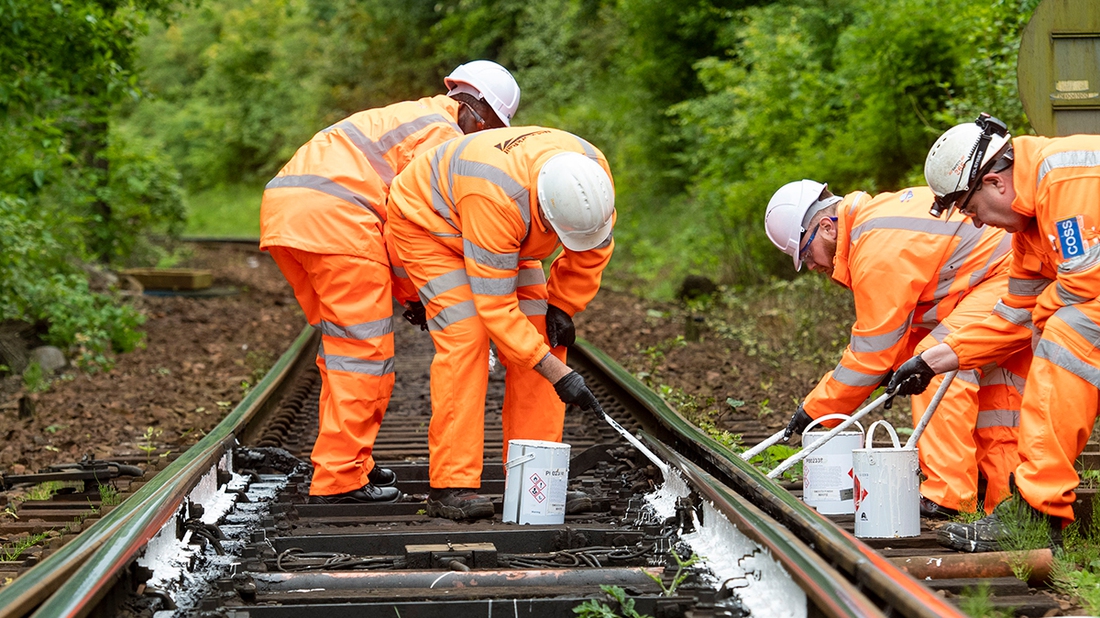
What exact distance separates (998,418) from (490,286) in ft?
6.91

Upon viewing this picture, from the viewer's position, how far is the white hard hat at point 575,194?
13.1 feet

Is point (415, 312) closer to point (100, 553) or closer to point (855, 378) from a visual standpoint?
point (855, 378)

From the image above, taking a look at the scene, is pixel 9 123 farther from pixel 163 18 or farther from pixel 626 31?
pixel 626 31

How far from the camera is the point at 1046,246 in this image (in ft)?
12.0

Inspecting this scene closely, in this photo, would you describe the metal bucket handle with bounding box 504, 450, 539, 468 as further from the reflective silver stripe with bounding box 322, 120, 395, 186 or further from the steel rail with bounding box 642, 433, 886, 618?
the reflective silver stripe with bounding box 322, 120, 395, 186

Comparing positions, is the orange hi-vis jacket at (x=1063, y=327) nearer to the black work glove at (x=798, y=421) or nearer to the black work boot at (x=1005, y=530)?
the black work boot at (x=1005, y=530)

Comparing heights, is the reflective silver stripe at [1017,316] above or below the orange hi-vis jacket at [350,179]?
below

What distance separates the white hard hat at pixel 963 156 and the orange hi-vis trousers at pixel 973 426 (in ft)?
2.64

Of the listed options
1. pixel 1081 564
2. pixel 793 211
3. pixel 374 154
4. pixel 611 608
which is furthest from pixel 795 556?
pixel 374 154

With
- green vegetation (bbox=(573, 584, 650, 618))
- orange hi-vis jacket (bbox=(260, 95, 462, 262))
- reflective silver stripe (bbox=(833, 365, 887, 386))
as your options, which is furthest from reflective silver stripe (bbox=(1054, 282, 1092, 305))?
orange hi-vis jacket (bbox=(260, 95, 462, 262))

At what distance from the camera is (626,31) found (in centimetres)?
2097

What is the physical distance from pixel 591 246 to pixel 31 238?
689cm

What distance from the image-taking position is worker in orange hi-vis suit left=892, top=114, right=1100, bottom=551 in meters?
3.48

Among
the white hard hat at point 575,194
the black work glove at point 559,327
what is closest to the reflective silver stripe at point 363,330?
the black work glove at point 559,327
